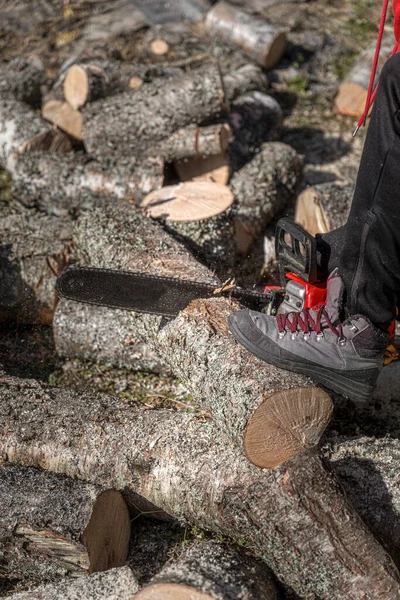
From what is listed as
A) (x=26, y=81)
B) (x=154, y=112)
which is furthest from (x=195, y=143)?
(x=26, y=81)

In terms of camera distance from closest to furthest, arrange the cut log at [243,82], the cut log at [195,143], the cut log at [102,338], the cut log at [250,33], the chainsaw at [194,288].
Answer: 1. the chainsaw at [194,288]
2. the cut log at [102,338]
3. the cut log at [195,143]
4. the cut log at [243,82]
5. the cut log at [250,33]

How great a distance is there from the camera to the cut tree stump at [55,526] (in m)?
2.47

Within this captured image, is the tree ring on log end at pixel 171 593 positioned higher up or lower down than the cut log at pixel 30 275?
higher up

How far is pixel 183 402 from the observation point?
3551mm

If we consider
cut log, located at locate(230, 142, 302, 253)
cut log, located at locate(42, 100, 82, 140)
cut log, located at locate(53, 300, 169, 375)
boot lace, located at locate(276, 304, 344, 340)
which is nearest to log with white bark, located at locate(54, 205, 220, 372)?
cut log, located at locate(53, 300, 169, 375)

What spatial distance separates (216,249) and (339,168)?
7.31ft

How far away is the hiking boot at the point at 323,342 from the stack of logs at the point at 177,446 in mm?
90

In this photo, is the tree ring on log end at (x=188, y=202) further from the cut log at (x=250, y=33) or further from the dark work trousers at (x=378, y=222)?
the cut log at (x=250, y=33)

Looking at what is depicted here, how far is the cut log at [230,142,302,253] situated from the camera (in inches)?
178

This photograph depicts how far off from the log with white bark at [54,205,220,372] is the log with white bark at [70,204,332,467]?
0.13m

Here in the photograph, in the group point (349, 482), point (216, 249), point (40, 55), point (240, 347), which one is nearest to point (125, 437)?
point (240, 347)

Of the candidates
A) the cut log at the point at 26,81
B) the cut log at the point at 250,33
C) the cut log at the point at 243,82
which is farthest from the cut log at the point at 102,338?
the cut log at the point at 250,33

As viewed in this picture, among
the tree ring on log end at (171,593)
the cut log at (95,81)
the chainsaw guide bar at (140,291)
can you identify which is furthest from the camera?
the cut log at (95,81)

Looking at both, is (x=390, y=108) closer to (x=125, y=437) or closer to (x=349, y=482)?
(x=349, y=482)
